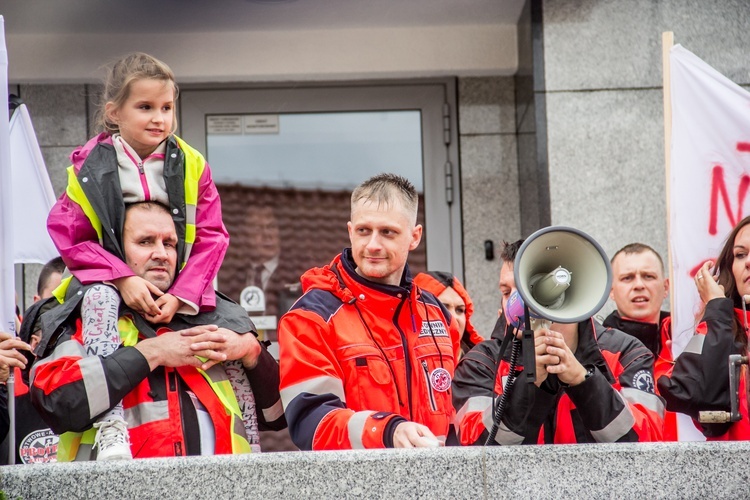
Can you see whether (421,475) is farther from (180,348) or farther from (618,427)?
(180,348)

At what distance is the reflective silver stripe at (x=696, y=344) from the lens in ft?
15.3

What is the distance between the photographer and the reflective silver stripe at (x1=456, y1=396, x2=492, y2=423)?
429 cm

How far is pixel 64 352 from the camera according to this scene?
13.3 ft

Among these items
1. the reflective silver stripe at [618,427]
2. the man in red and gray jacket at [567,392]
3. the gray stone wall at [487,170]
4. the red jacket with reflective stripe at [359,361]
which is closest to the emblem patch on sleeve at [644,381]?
the man in red and gray jacket at [567,392]

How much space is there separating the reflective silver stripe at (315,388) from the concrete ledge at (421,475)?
686 mm

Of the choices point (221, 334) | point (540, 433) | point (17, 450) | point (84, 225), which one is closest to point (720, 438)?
point (540, 433)

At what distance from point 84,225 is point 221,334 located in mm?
684

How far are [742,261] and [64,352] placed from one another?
2913 mm

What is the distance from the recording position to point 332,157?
8320 millimetres

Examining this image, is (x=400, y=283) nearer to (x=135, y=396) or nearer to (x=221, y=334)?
(x=221, y=334)

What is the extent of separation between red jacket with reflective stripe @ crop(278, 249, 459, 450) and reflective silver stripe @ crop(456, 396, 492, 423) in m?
0.10

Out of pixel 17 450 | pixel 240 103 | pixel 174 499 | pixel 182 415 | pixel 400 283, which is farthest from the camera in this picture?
pixel 240 103

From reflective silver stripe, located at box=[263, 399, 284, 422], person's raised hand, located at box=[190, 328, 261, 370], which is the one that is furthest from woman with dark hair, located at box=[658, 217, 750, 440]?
person's raised hand, located at box=[190, 328, 261, 370]

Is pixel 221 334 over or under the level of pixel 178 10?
under
